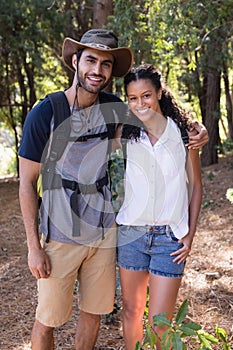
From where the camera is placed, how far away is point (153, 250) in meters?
2.68

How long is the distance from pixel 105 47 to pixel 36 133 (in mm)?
618

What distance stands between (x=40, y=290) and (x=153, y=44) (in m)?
4.11

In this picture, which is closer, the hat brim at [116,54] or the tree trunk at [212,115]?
the hat brim at [116,54]

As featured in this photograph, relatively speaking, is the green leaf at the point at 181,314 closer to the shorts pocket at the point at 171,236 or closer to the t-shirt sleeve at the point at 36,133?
the shorts pocket at the point at 171,236

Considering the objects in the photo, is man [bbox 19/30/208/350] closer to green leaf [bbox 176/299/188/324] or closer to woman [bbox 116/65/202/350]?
woman [bbox 116/65/202/350]

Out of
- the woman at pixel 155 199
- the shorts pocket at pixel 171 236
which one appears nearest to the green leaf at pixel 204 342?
the woman at pixel 155 199

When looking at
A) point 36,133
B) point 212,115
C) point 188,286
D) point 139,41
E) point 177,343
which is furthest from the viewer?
point 212,115

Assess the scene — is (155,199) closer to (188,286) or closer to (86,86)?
(86,86)

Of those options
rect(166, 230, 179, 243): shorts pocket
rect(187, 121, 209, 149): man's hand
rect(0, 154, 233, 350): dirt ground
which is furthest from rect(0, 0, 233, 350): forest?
rect(187, 121, 209, 149): man's hand

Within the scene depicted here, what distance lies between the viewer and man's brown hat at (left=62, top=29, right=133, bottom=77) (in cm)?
275

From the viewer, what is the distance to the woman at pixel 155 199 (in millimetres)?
2679

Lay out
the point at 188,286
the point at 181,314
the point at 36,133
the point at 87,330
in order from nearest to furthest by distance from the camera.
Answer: the point at 181,314 → the point at 36,133 → the point at 87,330 → the point at 188,286

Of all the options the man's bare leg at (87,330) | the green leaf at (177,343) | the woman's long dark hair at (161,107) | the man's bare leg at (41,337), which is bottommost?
the man's bare leg at (87,330)

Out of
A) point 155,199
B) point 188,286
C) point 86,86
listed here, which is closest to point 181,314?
point 155,199
